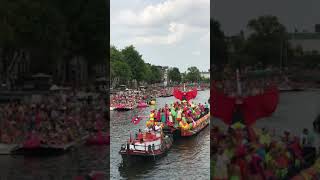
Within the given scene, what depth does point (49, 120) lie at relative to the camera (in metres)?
13.0

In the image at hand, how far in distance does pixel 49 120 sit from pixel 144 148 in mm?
2644

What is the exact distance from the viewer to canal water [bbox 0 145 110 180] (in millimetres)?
10648

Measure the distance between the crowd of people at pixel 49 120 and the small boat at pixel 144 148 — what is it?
116cm

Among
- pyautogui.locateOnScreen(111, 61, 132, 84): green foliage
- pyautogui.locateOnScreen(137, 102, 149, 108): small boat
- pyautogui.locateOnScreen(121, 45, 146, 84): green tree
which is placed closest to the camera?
pyautogui.locateOnScreen(137, 102, 149, 108): small boat

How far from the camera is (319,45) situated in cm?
2758

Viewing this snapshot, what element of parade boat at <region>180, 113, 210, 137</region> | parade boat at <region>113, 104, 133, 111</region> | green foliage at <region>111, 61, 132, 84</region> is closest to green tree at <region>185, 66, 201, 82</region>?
green foliage at <region>111, 61, 132, 84</region>

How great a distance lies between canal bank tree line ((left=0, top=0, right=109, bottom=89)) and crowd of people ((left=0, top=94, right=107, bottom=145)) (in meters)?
1.58

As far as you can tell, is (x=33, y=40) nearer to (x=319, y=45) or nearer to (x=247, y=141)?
(x=247, y=141)

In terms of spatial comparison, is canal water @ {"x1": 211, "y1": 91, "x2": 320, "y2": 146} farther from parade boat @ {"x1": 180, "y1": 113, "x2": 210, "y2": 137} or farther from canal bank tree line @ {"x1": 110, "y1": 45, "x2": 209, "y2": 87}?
canal bank tree line @ {"x1": 110, "y1": 45, "x2": 209, "y2": 87}

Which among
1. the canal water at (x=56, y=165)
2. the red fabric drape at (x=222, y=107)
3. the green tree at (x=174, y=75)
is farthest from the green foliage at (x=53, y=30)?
the green tree at (x=174, y=75)

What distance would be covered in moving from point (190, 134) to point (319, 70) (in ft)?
40.1

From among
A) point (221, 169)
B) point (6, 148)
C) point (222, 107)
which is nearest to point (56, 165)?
point (6, 148)

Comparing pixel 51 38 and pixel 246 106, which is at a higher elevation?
pixel 51 38

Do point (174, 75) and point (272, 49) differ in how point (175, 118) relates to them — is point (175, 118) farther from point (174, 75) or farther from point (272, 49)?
point (174, 75)
